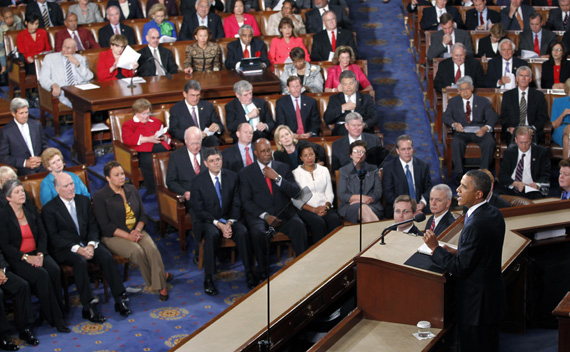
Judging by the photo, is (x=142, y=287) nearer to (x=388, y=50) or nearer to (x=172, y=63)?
(x=172, y=63)

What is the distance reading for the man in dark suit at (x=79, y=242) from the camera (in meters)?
5.92

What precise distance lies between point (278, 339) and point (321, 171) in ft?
8.58

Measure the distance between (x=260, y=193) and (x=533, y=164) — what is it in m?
2.34


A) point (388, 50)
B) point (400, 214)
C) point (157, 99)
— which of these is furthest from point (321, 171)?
point (388, 50)

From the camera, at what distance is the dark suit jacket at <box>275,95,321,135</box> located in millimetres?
7777

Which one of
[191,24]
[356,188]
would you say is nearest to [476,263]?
[356,188]

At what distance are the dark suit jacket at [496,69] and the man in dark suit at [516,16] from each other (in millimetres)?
1312

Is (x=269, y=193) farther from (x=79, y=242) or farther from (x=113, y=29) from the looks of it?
(x=113, y=29)

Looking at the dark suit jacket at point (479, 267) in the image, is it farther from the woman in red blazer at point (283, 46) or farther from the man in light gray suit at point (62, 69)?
the man in light gray suit at point (62, 69)

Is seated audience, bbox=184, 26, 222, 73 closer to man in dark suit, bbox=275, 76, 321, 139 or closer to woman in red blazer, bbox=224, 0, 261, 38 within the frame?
woman in red blazer, bbox=224, 0, 261, 38

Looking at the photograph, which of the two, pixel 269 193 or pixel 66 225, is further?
pixel 269 193

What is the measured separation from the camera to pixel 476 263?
412cm

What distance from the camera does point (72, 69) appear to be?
8.45m

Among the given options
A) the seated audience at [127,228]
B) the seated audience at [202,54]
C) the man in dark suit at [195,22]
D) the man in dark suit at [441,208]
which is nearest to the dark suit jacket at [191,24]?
the man in dark suit at [195,22]
